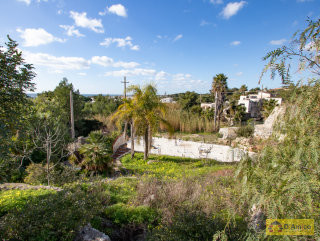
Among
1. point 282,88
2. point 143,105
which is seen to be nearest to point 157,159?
point 143,105

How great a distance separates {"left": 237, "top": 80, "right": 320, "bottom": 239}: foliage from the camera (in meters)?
0.89

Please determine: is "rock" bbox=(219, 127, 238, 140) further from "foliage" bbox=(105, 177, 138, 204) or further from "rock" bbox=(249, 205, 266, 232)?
"rock" bbox=(249, 205, 266, 232)

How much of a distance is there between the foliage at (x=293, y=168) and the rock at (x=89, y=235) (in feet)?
8.63

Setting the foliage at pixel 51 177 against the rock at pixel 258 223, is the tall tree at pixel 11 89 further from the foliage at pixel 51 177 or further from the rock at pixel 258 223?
the foliage at pixel 51 177

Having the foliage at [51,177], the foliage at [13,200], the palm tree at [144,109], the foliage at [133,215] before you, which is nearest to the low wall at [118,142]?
the palm tree at [144,109]

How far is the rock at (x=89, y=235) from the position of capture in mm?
2764

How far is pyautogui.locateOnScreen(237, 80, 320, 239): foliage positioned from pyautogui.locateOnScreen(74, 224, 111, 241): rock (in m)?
2.63

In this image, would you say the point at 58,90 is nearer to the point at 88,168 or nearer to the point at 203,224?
the point at 88,168

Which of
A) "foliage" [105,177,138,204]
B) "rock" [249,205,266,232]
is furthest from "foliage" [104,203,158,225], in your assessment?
"rock" [249,205,266,232]

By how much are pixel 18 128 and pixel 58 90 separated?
13.5m

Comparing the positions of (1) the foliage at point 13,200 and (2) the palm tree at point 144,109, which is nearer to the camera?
(1) the foliage at point 13,200

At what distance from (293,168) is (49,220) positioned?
318cm

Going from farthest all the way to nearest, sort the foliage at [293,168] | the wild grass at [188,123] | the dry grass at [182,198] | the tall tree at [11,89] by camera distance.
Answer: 1. the wild grass at [188,123]
2. the dry grass at [182,198]
3. the tall tree at [11,89]
4. the foliage at [293,168]

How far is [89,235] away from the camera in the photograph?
2846 millimetres
